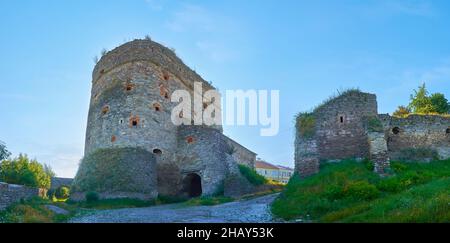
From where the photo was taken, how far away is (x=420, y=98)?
86.4ft

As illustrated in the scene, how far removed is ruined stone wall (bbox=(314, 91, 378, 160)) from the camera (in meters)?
19.5

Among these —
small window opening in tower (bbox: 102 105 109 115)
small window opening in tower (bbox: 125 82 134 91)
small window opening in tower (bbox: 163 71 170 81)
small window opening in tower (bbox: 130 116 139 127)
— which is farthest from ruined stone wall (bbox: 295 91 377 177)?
small window opening in tower (bbox: 102 105 109 115)

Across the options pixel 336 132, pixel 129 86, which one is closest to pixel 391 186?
pixel 336 132

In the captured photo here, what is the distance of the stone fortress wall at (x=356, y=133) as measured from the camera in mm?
19344

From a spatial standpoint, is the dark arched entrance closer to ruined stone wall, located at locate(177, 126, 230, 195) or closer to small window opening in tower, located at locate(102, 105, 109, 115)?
ruined stone wall, located at locate(177, 126, 230, 195)

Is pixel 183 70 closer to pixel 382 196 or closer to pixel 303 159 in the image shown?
pixel 303 159

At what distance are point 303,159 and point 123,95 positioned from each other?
1272 cm

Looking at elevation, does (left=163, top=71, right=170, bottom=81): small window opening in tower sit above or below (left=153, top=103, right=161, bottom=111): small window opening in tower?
above

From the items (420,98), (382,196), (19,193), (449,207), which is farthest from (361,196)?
(420,98)

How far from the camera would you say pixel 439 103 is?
25250mm

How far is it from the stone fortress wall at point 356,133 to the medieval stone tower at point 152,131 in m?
7.24

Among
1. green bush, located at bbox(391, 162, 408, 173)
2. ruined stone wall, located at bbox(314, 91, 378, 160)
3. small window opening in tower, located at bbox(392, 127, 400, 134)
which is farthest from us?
small window opening in tower, located at bbox(392, 127, 400, 134)

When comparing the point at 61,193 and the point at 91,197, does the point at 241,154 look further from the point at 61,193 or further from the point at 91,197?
the point at 61,193

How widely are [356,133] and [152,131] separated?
12340 mm
